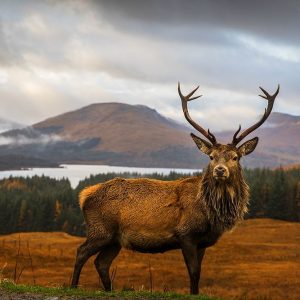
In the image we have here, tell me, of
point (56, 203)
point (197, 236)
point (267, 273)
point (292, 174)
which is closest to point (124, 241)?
point (197, 236)

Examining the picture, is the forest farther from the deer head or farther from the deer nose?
the deer nose

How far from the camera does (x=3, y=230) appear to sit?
119438 millimetres

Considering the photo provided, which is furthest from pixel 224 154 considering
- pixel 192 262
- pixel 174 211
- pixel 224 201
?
pixel 192 262

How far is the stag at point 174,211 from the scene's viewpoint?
10719 mm

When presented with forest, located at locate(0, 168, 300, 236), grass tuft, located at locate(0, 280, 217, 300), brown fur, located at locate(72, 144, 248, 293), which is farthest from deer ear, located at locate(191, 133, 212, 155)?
forest, located at locate(0, 168, 300, 236)

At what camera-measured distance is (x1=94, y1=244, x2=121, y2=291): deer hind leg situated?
38.3ft

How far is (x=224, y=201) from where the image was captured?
1088 centimetres

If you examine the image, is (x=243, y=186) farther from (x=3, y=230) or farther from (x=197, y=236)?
(x=3, y=230)

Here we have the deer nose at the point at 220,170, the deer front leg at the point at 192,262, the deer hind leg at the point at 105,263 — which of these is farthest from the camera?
the deer hind leg at the point at 105,263

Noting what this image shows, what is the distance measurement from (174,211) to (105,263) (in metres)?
2.15

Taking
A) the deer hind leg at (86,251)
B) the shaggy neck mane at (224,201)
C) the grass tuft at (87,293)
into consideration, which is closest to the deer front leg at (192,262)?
the grass tuft at (87,293)

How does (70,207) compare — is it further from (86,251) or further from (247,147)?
(247,147)

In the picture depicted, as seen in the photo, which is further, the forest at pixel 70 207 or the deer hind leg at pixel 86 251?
the forest at pixel 70 207

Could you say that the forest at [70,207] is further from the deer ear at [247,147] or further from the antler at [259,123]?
the deer ear at [247,147]
